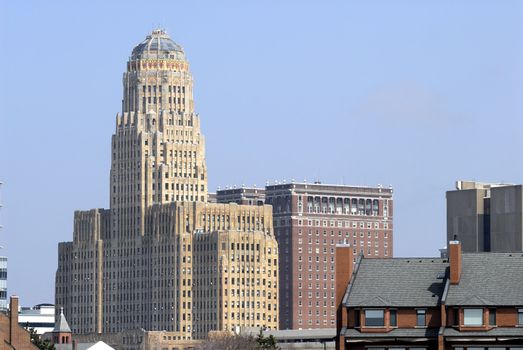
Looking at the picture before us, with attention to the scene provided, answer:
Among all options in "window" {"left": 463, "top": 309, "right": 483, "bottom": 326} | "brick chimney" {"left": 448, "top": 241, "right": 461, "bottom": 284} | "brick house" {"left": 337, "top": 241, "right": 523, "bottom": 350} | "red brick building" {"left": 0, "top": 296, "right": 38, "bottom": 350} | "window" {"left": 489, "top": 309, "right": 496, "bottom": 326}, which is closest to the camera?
"brick house" {"left": 337, "top": 241, "right": 523, "bottom": 350}

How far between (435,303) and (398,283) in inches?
137

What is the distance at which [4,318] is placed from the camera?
446 ft

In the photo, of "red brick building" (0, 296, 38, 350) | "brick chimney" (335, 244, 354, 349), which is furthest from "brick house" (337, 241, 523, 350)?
"red brick building" (0, 296, 38, 350)

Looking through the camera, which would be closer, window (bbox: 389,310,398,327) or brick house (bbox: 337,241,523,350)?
brick house (bbox: 337,241,523,350)

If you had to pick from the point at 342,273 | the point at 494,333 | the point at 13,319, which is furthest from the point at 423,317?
the point at 13,319

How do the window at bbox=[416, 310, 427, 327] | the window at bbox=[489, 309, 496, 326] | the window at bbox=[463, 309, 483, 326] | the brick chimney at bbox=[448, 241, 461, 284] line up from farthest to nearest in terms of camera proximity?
the brick chimney at bbox=[448, 241, 461, 284]
the window at bbox=[416, 310, 427, 327]
the window at bbox=[489, 309, 496, 326]
the window at bbox=[463, 309, 483, 326]

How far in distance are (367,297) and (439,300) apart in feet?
13.9

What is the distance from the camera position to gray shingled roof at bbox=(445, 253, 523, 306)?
114m

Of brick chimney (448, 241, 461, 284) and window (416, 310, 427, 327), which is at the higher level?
brick chimney (448, 241, 461, 284)

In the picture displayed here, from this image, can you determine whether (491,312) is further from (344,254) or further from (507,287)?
(344,254)

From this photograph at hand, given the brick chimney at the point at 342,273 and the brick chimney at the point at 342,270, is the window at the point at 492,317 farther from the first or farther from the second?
the brick chimney at the point at 342,270

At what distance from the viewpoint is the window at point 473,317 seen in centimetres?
11281

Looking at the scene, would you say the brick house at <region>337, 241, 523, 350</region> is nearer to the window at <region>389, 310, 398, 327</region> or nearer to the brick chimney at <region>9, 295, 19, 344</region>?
the window at <region>389, 310, 398, 327</region>

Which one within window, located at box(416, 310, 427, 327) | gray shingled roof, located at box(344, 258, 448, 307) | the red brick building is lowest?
the red brick building
